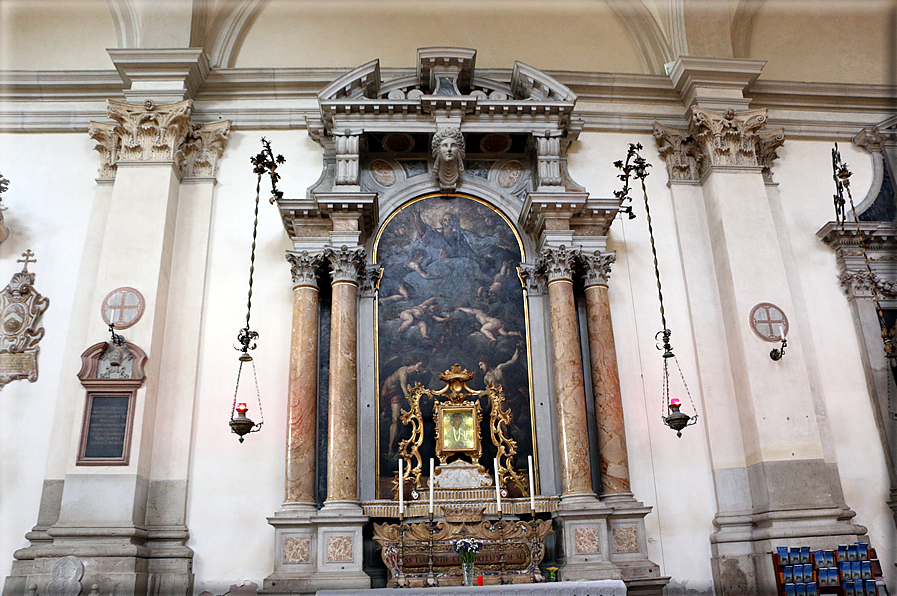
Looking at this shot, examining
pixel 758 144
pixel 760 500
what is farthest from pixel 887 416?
pixel 758 144

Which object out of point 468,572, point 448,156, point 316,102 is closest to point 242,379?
point 468,572

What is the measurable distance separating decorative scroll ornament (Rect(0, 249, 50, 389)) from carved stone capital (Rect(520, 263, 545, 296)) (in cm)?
608

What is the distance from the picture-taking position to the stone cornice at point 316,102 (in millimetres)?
10586

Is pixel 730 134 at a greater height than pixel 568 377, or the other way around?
pixel 730 134

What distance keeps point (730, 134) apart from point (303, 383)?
21.8 feet

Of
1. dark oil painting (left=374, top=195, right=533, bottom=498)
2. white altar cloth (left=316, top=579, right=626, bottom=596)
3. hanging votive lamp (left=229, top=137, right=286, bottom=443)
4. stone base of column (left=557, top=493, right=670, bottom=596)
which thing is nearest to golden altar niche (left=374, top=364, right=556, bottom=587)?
dark oil painting (left=374, top=195, right=533, bottom=498)

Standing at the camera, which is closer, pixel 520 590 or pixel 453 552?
pixel 520 590

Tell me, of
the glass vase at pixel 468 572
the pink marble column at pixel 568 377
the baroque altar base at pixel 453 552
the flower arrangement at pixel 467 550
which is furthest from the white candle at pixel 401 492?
the pink marble column at pixel 568 377

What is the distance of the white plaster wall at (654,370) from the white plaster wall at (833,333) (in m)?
1.70

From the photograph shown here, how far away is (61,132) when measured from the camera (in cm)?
1056

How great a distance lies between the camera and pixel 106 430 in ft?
28.0

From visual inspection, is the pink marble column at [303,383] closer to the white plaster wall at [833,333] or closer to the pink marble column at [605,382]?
the pink marble column at [605,382]

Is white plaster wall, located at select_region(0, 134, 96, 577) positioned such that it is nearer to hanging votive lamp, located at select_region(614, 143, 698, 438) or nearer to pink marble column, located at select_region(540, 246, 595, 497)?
pink marble column, located at select_region(540, 246, 595, 497)

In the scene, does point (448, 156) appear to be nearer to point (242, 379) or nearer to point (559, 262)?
point (559, 262)
